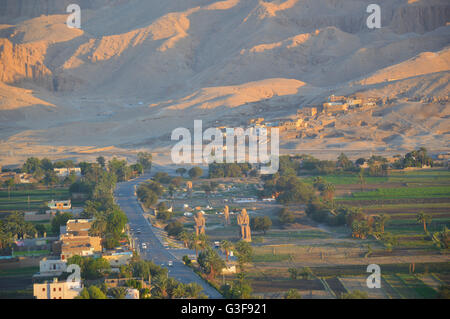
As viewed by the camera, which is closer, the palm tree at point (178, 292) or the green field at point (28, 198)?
the palm tree at point (178, 292)

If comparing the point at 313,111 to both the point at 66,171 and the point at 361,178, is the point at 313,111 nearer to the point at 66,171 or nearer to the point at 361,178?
the point at 361,178

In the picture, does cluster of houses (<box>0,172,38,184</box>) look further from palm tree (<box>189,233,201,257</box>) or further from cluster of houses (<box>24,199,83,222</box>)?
palm tree (<box>189,233,201,257</box>)

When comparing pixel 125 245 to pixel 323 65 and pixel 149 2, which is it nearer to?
pixel 323 65

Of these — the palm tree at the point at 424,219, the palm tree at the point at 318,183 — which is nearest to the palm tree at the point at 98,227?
the palm tree at the point at 424,219

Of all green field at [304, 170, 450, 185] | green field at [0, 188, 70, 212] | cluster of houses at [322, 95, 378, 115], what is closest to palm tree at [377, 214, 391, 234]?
green field at [304, 170, 450, 185]

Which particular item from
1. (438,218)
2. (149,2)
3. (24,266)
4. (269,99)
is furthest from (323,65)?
(24,266)

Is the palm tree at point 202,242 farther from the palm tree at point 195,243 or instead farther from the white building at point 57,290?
the white building at point 57,290
